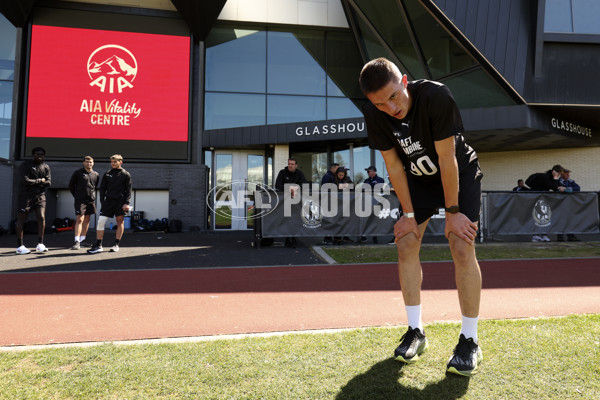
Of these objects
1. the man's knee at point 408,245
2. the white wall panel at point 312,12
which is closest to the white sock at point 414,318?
the man's knee at point 408,245

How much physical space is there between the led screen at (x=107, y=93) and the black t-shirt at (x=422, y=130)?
43.1 ft

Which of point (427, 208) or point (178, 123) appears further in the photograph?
point (178, 123)

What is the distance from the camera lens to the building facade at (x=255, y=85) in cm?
1173

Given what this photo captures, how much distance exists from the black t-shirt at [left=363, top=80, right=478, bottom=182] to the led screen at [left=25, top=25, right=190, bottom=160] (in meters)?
13.1

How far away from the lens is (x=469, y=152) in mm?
2273

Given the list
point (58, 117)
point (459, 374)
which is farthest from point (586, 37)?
point (58, 117)

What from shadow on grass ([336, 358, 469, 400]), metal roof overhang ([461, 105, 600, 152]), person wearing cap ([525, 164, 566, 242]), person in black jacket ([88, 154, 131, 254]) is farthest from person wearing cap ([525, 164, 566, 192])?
person in black jacket ([88, 154, 131, 254])

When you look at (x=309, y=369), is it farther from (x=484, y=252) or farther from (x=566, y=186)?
(x=566, y=186)

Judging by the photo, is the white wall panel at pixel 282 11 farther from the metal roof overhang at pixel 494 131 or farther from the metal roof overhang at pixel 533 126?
the metal roof overhang at pixel 533 126

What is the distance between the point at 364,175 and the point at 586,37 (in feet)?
30.1

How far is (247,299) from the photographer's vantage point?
3668 millimetres

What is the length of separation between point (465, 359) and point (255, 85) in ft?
48.8

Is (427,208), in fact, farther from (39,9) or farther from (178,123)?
(39,9)

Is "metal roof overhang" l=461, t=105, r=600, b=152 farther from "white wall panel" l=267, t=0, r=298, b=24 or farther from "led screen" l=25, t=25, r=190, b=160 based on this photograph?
"led screen" l=25, t=25, r=190, b=160
